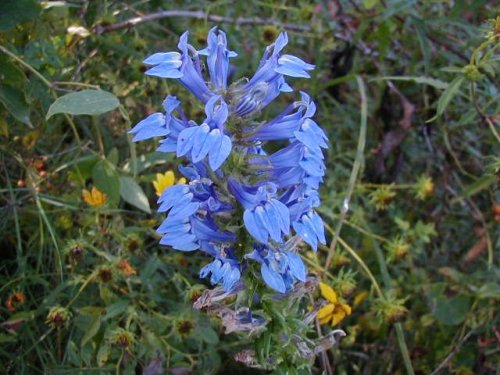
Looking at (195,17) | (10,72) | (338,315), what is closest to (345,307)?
(338,315)

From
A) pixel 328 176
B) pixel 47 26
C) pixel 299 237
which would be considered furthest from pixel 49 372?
pixel 328 176

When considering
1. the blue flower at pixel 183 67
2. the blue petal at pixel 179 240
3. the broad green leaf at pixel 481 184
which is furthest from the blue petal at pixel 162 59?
the broad green leaf at pixel 481 184

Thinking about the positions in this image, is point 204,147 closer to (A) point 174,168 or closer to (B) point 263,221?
(B) point 263,221

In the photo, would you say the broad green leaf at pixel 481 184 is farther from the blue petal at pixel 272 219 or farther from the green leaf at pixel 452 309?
the blue petal at pixel 272 219

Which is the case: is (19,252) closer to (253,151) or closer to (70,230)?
(70,230)

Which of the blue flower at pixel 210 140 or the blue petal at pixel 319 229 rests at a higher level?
the blue flower at pixel 210 140

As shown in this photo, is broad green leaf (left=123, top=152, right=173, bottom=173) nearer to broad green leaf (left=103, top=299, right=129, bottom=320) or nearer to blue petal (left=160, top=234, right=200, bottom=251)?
broad green leaf (left=103, top=299, right=129, bottom=320)

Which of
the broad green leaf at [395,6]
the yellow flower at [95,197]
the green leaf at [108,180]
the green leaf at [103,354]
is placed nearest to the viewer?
the green leaf at [103,354]
